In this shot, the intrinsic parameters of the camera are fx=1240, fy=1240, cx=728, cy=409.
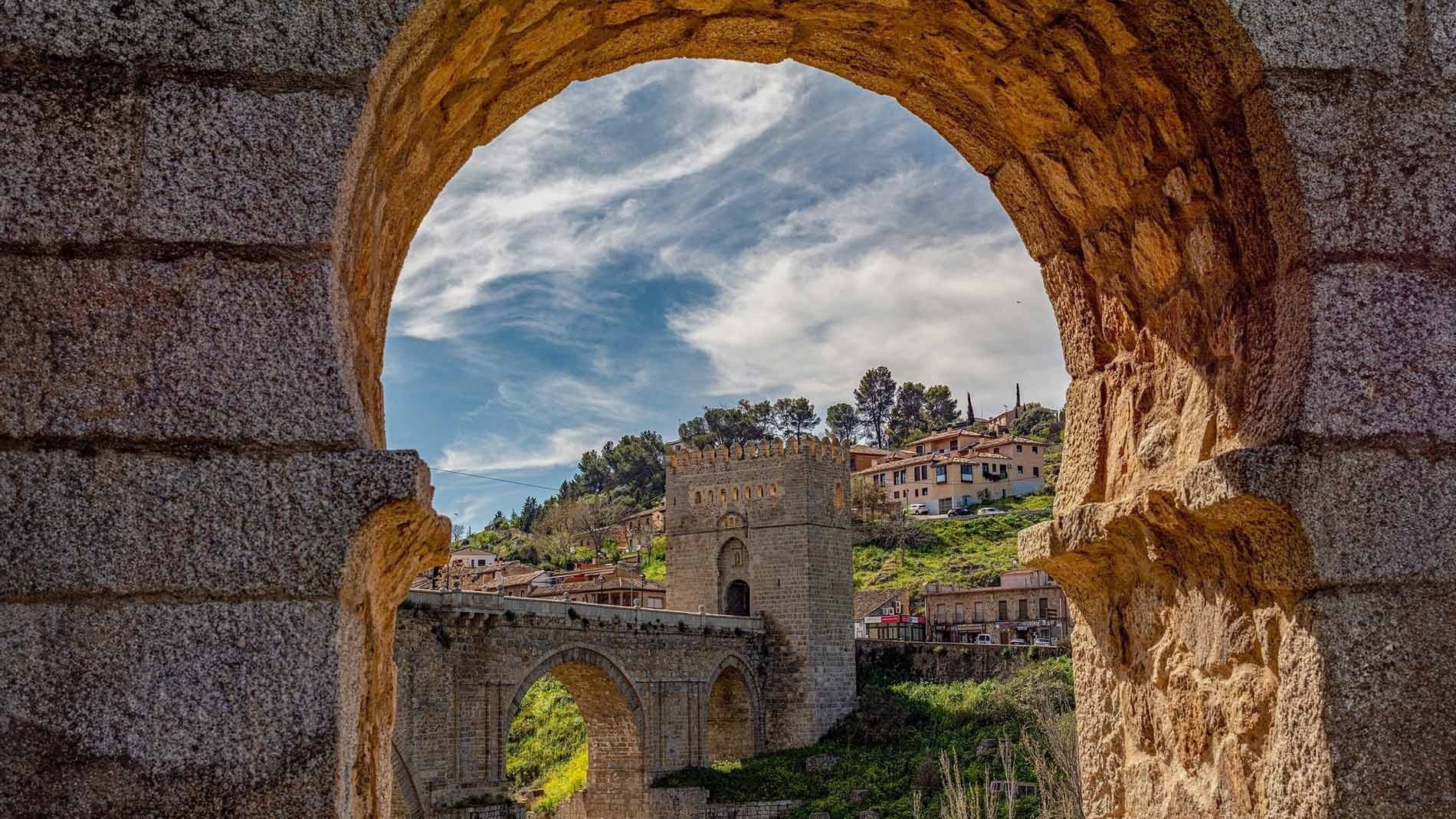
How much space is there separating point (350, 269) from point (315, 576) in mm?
561

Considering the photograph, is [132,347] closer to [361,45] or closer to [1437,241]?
[361,45]

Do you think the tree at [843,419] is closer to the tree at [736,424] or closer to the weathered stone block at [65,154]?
the tree at [736,424]

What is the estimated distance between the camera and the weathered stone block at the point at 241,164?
1897 mm

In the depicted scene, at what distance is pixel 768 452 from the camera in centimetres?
3456

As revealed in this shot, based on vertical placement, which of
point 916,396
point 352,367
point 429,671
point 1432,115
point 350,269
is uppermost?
point 916,396

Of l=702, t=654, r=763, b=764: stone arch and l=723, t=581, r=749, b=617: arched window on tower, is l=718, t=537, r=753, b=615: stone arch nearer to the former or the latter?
l=723, t=581, r=749, b=617: arched window on tower

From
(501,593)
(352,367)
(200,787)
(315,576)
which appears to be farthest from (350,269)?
(501,593)

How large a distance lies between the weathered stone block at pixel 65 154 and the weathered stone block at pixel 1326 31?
6.20 feet

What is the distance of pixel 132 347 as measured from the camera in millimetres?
1854

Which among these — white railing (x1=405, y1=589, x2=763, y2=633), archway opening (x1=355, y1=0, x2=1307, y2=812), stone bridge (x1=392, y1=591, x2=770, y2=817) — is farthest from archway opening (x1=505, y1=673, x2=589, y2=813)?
archway opening (x1=355, y1=0, x2=1307, y2=812)

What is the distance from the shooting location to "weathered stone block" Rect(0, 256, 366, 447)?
1829 mm

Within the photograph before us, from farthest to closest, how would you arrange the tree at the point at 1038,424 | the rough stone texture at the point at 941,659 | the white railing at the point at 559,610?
the tree at the point at 1038,424, the rough stone texture at the point at 941,659, the white railing at the point at 559,610

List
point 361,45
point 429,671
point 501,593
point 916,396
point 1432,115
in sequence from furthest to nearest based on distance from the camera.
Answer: point 916,396, point 501,593, point 429,671, point 1432,115, point 361,45

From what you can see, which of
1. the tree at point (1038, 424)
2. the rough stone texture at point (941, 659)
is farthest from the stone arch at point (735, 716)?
the tree at point (1038, 424)
